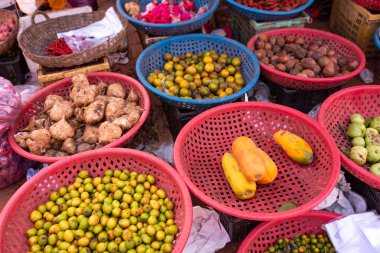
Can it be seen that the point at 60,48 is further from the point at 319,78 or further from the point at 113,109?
the point at 319,78

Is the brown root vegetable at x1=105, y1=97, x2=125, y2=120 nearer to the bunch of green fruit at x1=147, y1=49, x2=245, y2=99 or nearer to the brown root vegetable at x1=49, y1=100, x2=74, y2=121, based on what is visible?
the brown root vegetable at x1=49, y1=100, x2=74, y2=121

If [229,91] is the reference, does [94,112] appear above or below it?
above

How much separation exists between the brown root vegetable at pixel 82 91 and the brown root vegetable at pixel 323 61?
217 centimetres

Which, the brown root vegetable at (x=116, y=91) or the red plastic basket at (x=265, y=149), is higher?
the brown root vegetable at (x=116, y=91)

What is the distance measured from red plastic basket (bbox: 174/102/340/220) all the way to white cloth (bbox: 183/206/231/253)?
36cm

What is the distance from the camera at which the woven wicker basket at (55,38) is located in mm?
3142

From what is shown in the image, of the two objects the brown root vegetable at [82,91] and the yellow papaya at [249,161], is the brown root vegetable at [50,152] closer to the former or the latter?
the brown root vegetable at [82,91]

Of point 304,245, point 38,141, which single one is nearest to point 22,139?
point 38,141

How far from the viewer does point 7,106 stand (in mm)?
2701

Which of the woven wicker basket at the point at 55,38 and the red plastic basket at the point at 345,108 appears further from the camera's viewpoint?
the woven wicker basket at the point at 55,38

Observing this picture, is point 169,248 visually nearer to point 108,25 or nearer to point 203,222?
point 203,222

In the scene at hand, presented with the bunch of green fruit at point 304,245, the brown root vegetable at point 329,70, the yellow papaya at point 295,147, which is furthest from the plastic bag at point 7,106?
the brown root vegetable at point 329,70

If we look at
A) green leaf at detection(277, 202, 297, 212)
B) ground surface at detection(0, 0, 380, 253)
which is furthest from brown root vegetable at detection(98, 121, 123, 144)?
green leaf at detection(277, 202, 297, 212)

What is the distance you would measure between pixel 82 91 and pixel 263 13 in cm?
212
